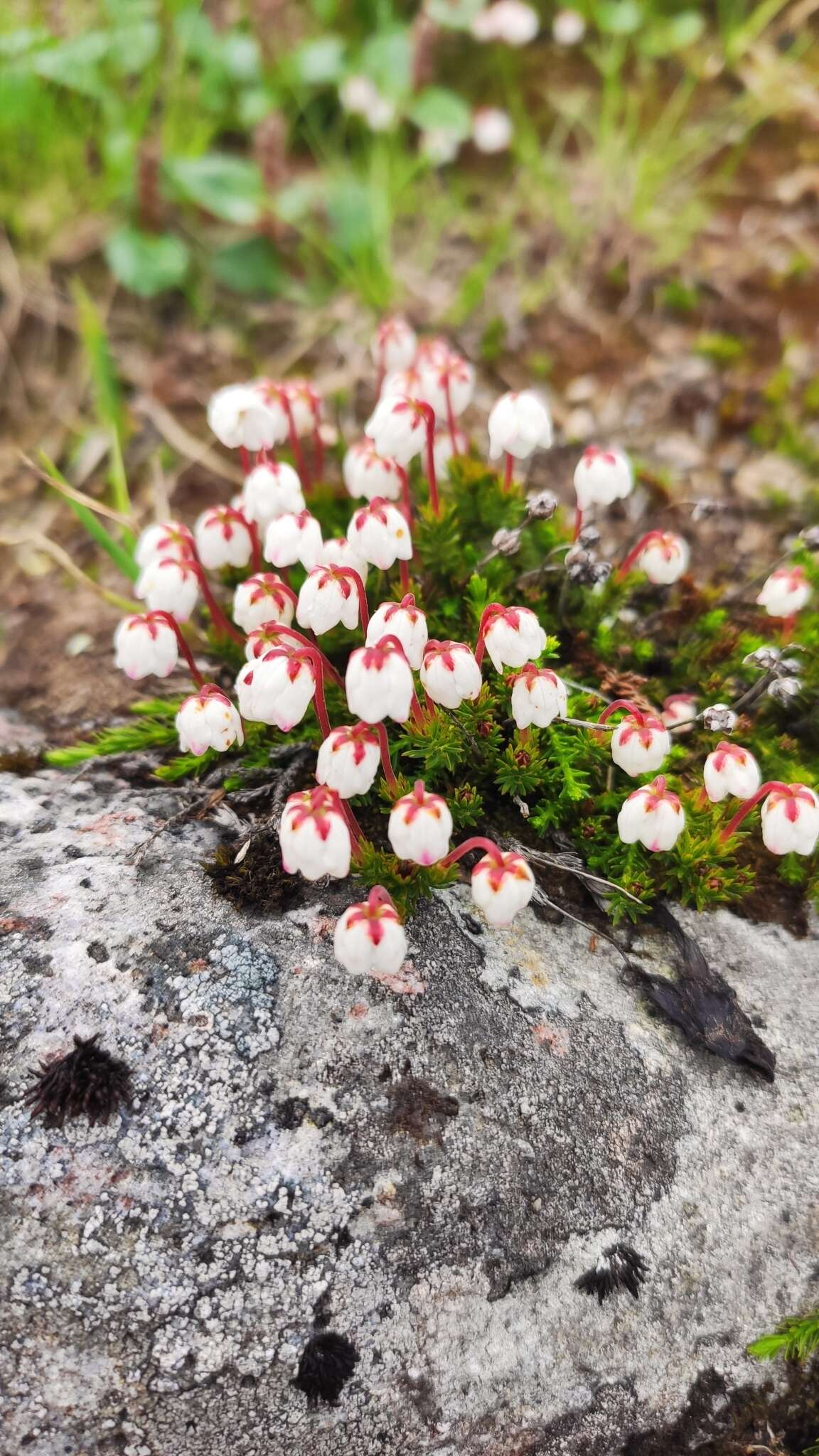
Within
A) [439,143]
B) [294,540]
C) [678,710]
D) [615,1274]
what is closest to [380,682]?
[294,540]

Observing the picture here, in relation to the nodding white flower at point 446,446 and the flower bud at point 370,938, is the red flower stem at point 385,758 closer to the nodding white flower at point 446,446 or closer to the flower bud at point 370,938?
the flower bud at point 370,938

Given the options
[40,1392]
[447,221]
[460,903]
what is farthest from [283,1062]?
[447,221]

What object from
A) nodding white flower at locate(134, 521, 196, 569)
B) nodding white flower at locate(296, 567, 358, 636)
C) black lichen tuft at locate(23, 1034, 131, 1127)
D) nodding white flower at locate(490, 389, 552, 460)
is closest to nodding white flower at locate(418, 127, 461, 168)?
nodding white flower at locate(490, 389, 552, 460)

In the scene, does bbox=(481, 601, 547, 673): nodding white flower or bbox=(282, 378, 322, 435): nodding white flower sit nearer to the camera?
bbox=(481, 601, 547, 673): nodding white flower

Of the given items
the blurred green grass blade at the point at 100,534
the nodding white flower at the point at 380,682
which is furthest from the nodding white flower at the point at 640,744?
the blurred green grass blade at the point at 100,534

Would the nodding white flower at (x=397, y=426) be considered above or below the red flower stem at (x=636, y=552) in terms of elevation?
above

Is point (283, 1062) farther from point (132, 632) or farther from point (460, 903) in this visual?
point (132, 632)

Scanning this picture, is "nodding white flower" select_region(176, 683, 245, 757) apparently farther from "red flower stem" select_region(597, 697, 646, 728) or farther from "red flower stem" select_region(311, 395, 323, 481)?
"red flower stem" select_region(311, 395, 323, 481)
